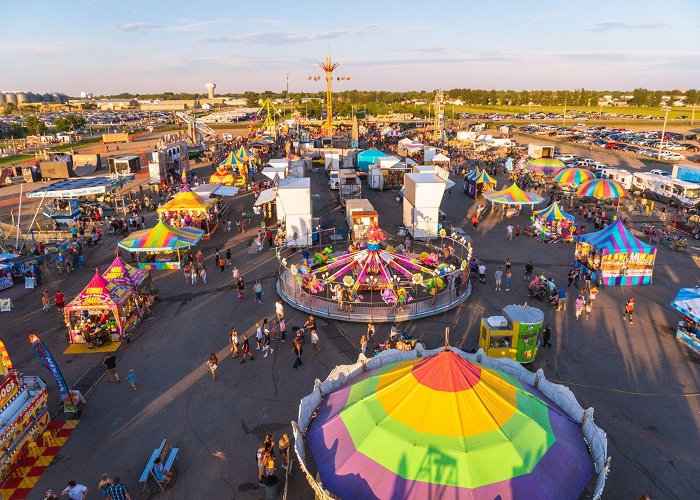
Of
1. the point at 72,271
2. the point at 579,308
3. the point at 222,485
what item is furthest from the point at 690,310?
the point at 72,271

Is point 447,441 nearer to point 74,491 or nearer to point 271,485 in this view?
point 271,485

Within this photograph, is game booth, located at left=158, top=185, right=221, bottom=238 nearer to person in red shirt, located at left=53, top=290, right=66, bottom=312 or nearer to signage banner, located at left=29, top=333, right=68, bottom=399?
person in red shirt, located at left=53, top=290, right=66, bottom=312

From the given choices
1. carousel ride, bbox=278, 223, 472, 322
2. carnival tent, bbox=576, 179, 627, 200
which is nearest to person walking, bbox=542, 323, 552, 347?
carousel ride, bbox=278, 223, 472, 322

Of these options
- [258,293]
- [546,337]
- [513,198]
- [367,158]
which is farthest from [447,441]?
[367,158]

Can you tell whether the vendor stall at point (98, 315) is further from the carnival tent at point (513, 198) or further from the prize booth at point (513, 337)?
the carnival tent at point (513, 198)

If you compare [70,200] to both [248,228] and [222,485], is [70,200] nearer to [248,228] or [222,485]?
[248,228]

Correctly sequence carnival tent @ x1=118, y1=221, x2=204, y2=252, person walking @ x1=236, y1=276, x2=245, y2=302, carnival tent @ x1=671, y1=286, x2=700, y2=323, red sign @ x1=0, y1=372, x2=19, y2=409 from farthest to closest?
1. carnival tent @ x1=118, y1=221, x2=204, y2=252
2. person walking @ x1=236, y1=276, x2=245, y2=302
3. carnival tent @ x1=671, y1=286, x2=700, y2=323
4. red sign @ x1=0, y1=372, x2=19, y2=409
